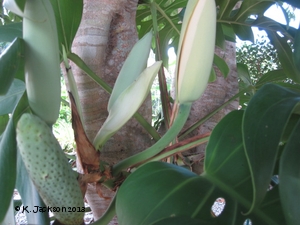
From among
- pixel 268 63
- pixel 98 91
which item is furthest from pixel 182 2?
pixel 268 63

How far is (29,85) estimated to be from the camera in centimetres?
33

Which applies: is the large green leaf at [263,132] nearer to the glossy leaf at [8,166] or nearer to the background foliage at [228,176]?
the background foliage at [228,176]

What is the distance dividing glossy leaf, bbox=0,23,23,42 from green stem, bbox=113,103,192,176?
315 mm

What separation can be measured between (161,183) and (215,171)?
84 mm

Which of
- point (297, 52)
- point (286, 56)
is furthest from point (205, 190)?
point (286, 56)

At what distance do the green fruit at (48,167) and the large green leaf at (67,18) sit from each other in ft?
0.95

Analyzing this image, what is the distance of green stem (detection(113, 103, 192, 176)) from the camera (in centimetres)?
38

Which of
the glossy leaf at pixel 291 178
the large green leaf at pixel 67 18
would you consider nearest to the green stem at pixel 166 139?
the glossy leaf at pixel 291 178

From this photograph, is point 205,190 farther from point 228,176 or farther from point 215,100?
point 215,100

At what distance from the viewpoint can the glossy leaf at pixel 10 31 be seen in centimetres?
52

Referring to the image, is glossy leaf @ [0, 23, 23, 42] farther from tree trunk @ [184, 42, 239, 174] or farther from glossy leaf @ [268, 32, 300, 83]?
glossy leaf @ [268, 32, 300, 83]

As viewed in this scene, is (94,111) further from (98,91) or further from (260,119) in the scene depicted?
(260,119)

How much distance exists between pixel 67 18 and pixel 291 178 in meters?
0.45

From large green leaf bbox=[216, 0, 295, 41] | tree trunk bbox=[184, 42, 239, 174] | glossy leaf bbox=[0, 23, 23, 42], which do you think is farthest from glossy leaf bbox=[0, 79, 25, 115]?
large green leaf bbox=[216, 0, 295, 41]
